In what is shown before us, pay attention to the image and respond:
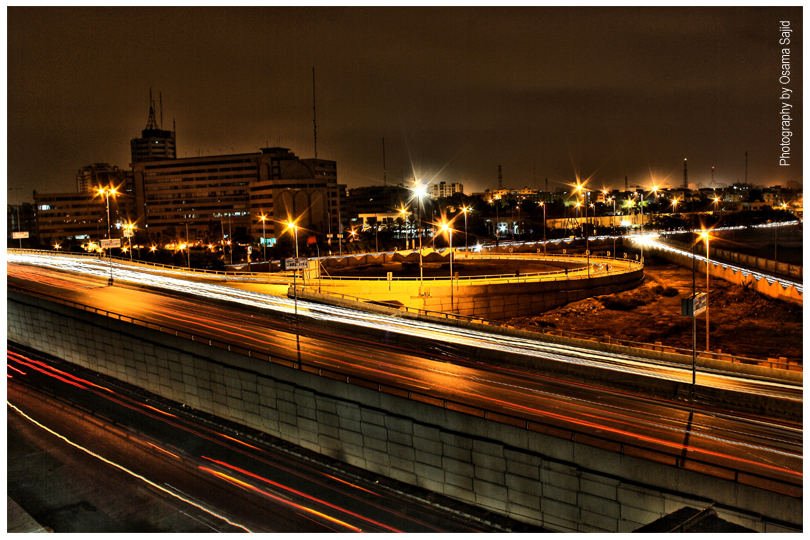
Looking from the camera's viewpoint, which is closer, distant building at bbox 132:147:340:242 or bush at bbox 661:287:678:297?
bush at bbox 661:287:678:297

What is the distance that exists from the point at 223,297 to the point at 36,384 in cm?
1333

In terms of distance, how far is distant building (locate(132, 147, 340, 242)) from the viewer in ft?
491

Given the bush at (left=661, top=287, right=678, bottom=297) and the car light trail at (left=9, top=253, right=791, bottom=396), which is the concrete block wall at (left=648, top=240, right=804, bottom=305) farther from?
the car light trail at (left=9, top=253, right=791, bottom=396)

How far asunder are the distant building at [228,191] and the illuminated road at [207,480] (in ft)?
402

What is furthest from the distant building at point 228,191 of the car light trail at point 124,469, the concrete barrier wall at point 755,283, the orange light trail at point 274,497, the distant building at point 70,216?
the orange light trail at point 274,497

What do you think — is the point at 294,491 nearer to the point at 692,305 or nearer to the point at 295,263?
the point at 692,305

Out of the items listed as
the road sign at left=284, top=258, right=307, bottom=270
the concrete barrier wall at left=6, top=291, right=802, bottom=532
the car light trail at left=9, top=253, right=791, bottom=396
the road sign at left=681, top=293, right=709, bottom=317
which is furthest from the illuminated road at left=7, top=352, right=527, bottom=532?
the road sign at left=681, top=293, right=709, bottom=317

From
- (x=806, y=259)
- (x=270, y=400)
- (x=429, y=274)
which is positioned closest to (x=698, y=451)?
(x=806, y=259)

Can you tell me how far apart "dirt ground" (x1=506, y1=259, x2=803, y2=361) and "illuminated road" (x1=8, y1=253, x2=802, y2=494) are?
13803 mm

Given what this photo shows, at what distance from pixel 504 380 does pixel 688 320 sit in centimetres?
3547

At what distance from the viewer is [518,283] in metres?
50.3

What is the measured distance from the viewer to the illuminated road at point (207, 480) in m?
17.0

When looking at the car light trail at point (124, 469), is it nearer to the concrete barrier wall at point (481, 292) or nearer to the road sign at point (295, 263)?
the road sign at point (295, 263)

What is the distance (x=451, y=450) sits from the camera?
56.7 ft
